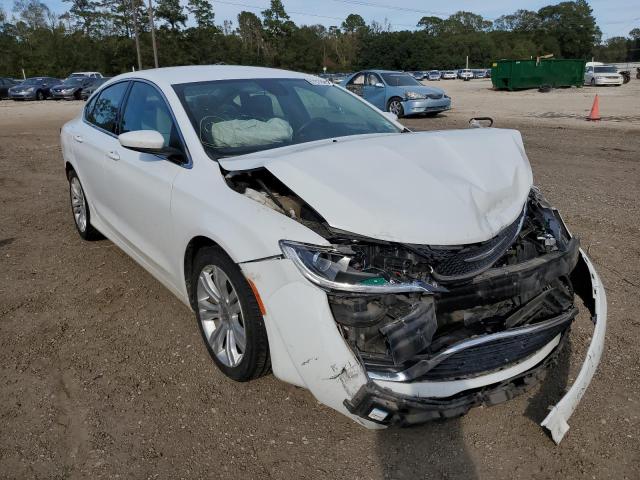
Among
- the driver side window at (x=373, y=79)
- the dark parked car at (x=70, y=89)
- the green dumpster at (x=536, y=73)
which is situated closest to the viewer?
the driver side window at (x=373, y=79)

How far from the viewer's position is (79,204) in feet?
16.9

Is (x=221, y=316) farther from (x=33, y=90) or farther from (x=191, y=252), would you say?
(x=33, y=90)

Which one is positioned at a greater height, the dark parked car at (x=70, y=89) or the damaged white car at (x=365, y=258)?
the damaged white car at (x=365, y=258)

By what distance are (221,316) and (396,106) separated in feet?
48.0

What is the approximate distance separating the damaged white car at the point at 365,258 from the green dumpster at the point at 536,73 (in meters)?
33.6

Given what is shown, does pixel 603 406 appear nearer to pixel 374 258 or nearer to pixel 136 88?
pixel 374 258

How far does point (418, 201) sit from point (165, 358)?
1.82 metres

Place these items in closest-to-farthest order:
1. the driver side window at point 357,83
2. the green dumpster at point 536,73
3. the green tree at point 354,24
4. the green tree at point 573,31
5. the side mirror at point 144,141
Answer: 1. the side mirror at point 144,141
2. the driver side window at point 357,83
3. the green dumpster at point 536,73
4. the green tree at point 573,31
5. the green tree at point 354,24

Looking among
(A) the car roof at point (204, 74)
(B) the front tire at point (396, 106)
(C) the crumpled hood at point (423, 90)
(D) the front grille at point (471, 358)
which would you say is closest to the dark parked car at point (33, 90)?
(B) the front tire at point (396, 106)

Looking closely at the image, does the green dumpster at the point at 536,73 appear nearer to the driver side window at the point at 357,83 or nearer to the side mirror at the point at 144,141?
the driver side window at the point at 357,83

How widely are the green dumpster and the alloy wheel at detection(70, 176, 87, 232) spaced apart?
32987mm

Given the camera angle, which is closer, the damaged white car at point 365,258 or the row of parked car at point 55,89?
the damaged white car at point 365,258

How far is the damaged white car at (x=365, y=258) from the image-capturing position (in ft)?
7.16

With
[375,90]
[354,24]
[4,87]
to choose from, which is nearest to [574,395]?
[375,90]
